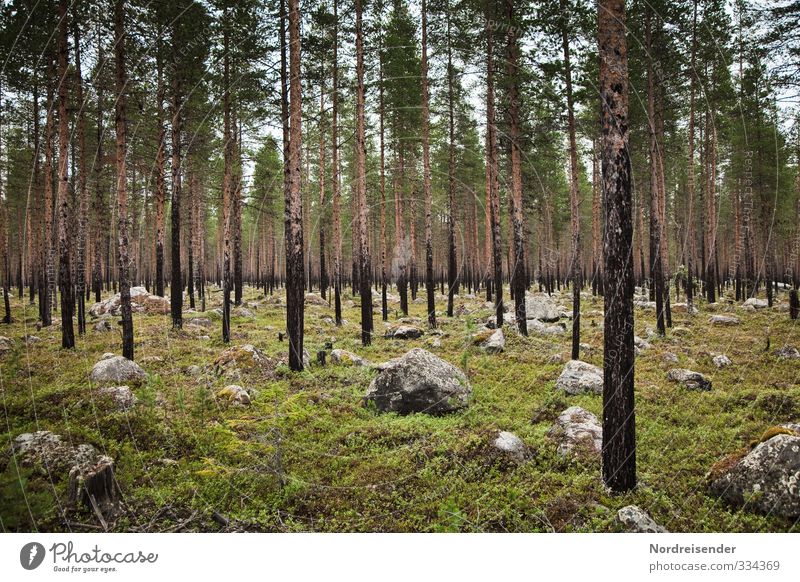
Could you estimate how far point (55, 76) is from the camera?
557 inches

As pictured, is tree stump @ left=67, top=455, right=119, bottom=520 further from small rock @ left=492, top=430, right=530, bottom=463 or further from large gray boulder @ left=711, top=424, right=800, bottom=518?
large gray boulder @ left=711, top=424, right=800, bottom=518

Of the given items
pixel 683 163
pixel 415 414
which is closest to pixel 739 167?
pixel 683 163

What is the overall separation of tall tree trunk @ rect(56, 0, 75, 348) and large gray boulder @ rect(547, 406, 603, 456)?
1452 cm

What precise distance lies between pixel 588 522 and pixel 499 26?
17.2m

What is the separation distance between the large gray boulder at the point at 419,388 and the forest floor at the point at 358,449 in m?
0.35

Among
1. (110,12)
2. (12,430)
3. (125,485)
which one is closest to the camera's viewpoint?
(125,485)

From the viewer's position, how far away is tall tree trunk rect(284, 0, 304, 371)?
11289mm

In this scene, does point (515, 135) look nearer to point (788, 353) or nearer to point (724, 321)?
point (788, 353)

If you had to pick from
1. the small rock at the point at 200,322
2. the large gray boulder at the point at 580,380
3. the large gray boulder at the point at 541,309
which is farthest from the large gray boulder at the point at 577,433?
the small rock at the point at 200,322

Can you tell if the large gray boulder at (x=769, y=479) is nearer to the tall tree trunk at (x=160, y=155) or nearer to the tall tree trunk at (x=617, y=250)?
the tall tree trunk at (x=617, y=250)

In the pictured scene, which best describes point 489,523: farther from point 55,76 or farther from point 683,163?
point 683,163
